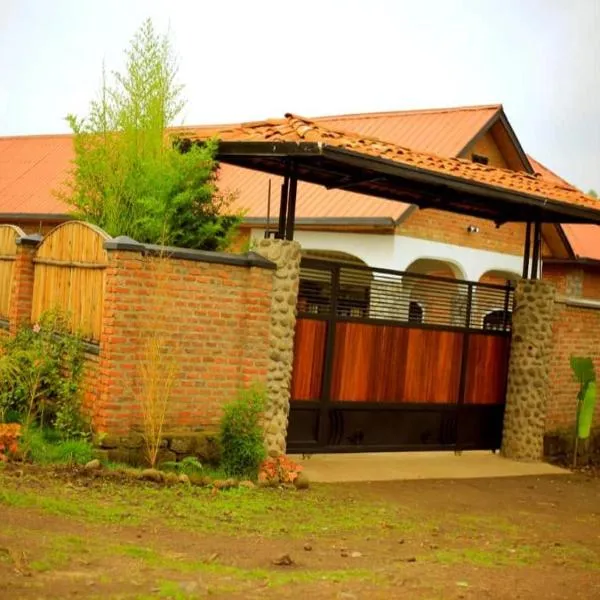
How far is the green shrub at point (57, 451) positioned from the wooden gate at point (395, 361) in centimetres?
300

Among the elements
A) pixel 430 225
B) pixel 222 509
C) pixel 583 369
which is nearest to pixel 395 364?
pixel 583 369

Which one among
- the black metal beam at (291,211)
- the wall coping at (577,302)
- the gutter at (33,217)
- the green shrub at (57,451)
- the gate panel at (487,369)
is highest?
the gutter at (33,217)

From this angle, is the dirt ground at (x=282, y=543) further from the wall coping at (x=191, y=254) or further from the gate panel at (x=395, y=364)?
the wall coping at (x=191, y=254)

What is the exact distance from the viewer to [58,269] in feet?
39.2

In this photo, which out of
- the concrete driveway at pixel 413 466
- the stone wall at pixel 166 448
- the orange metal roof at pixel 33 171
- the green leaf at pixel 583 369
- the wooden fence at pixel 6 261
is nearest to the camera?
the stone wall at pixel 166 448

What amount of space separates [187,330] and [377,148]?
10.0 feet

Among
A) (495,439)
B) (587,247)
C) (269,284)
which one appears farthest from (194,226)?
(587,247)

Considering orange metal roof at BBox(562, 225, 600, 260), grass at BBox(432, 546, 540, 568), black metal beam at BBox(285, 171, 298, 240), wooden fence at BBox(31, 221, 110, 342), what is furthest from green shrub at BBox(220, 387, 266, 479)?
orange metal roof at BBox(562, 225, 600, 260)

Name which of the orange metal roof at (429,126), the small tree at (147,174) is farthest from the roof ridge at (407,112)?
the small tree at (147,174)

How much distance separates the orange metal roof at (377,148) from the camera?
11398mm

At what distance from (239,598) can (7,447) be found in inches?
180

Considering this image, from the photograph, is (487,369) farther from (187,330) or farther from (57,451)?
(57,451)

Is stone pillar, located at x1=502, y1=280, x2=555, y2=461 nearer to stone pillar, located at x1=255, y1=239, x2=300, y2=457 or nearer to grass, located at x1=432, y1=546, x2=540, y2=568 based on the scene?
stone pillar, located at x1=255, y1=239, x2=300, y2=457

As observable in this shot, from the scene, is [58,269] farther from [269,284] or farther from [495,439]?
[495,439]
